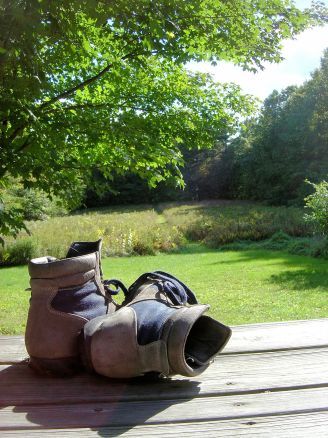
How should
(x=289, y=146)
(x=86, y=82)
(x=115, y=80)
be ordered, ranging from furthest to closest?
1. (x=289, y=146)
2. (x=115, y=80)
3. (x=86, y=82)

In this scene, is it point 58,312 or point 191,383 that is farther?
point 58,312

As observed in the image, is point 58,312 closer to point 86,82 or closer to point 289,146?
point 86,82

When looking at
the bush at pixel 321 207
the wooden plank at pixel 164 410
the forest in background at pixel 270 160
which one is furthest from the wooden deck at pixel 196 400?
the forest in background at pixel 270 160

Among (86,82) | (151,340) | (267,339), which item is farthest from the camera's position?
(86,82)

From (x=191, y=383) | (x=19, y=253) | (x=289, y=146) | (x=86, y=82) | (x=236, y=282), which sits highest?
(x=289, y=146)

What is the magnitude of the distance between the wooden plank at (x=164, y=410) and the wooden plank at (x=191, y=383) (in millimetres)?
52

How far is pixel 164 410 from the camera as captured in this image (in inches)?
59.3

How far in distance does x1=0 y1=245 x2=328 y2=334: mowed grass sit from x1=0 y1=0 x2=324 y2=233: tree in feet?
11.5

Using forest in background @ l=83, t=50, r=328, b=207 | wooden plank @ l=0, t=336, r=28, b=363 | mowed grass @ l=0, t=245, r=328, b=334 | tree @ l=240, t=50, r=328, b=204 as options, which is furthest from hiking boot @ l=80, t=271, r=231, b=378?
forest in background @ l=83, t=50, r=328, b=207

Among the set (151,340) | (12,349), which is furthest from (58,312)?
(12,349)

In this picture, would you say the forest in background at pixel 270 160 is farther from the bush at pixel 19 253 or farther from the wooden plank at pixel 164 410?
the wooden plank at pixel 164 410

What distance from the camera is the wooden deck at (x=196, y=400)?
1.37 meters

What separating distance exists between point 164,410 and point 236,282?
1222 centimetres

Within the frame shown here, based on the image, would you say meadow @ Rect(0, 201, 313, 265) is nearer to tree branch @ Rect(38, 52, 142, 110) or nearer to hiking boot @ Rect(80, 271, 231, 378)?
tree branch @ Rect(38, 52, 142, 110)
